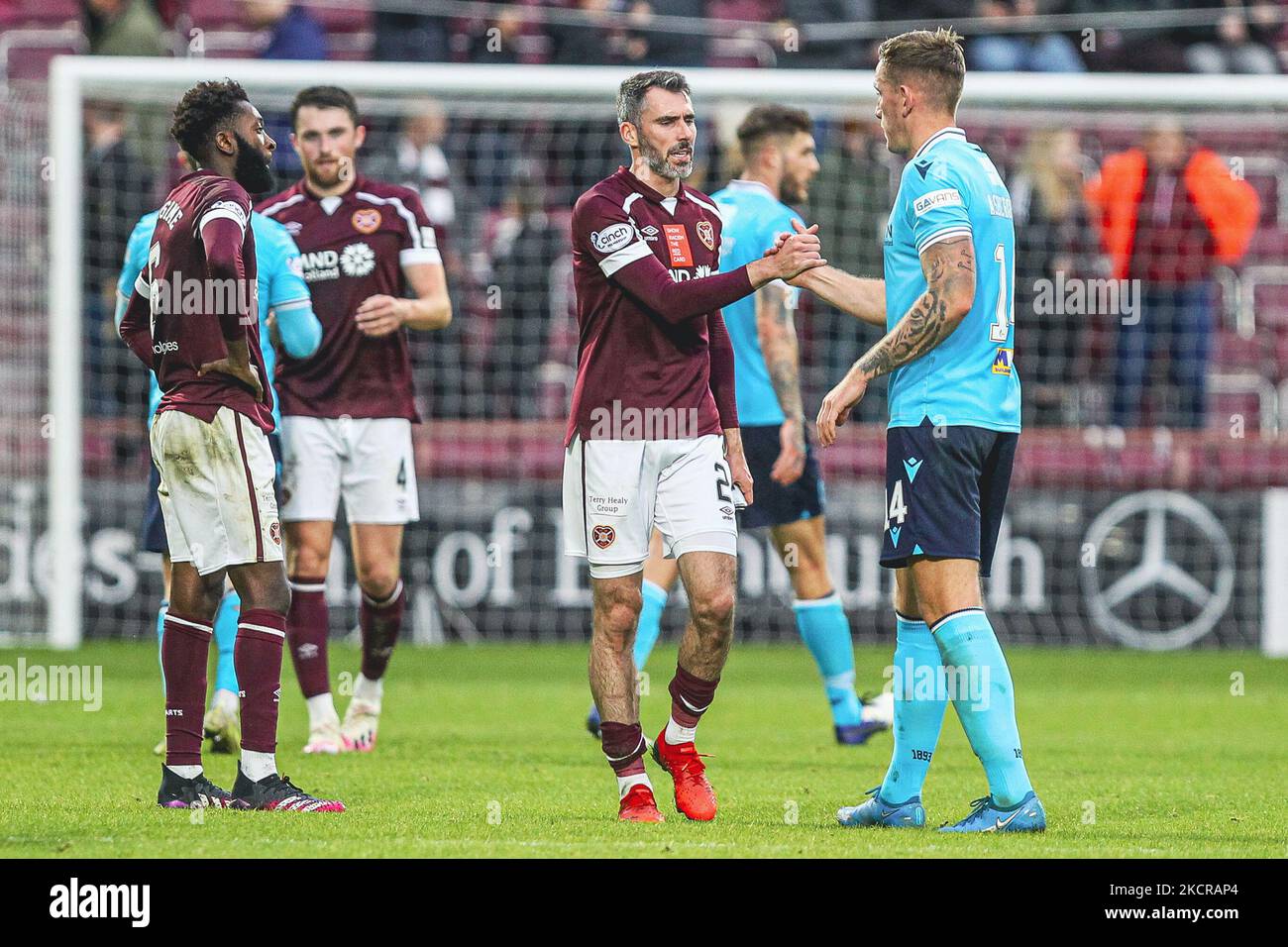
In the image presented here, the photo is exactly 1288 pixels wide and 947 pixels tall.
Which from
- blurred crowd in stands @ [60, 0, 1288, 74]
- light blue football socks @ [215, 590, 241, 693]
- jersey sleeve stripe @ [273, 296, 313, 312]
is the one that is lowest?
light blue football socks @ [215, 590, 241, 693]

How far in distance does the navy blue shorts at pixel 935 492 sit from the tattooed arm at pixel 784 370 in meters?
2.34

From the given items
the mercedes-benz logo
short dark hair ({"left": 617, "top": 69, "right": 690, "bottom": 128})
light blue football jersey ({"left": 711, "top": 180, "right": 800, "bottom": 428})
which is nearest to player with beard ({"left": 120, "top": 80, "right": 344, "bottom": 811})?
short dark hair ({"left": 617, "top": 69, "right": 690, "bottom": 128})

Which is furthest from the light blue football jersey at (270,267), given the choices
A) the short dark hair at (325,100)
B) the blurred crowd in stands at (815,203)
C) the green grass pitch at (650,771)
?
the blurred crowd in stands at (815,203)

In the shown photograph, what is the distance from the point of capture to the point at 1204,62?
1528 cm

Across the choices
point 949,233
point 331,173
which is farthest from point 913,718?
point 331,173

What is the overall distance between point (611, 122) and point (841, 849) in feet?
32.8

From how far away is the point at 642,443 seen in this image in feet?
19.6

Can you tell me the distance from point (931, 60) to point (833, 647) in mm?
3291

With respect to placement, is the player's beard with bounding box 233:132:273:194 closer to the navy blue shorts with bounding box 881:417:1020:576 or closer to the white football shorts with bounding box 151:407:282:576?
the white football shorts with bounding box 151:407:282:576

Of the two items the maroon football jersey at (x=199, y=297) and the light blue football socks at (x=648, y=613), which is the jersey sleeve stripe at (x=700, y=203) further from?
the light blue football socks at (x=648, y=613)

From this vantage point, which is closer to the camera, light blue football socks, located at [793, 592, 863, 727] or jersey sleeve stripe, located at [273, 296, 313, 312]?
jersey sleeve stripe, located at [273, 296, 313, 312]

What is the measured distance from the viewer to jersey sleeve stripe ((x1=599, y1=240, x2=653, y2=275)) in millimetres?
5820

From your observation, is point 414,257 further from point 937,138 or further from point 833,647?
point 937,138
